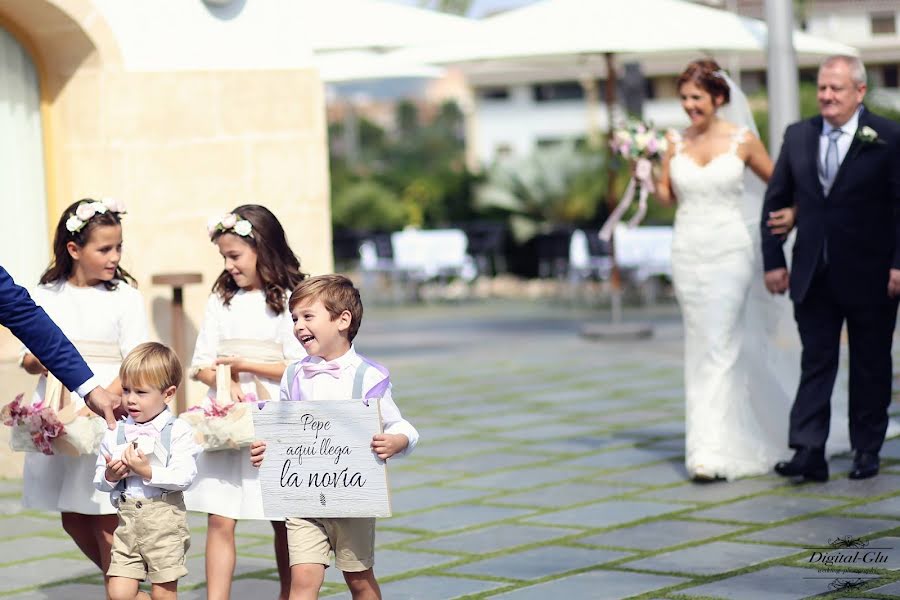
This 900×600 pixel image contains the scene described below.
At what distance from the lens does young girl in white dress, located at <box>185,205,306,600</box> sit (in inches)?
218

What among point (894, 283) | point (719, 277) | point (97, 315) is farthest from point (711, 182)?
point (97, 315)

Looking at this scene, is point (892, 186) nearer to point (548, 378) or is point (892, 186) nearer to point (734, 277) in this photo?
point (734, 277)

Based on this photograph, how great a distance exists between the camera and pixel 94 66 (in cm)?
875

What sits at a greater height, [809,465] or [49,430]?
[49,430]

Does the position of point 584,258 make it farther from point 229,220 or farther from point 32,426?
point 32,426

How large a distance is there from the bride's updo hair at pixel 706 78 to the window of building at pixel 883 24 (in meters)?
63.9

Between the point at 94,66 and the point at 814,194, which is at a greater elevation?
the point at 94,66

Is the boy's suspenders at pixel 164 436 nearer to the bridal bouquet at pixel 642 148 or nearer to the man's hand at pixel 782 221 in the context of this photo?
the man's hand at pixel 782 221

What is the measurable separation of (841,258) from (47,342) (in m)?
4.00

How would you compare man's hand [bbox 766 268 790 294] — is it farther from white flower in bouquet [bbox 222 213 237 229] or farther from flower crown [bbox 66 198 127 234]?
flower crown [bbox 66 198 127 234]

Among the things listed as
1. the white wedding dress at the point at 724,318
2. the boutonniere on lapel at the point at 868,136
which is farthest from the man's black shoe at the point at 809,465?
the boutonniere on lapel at the point at 868,136

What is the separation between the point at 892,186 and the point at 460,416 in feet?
12.9

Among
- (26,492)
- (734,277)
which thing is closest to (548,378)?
(734,277)

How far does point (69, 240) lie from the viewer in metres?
5.76
